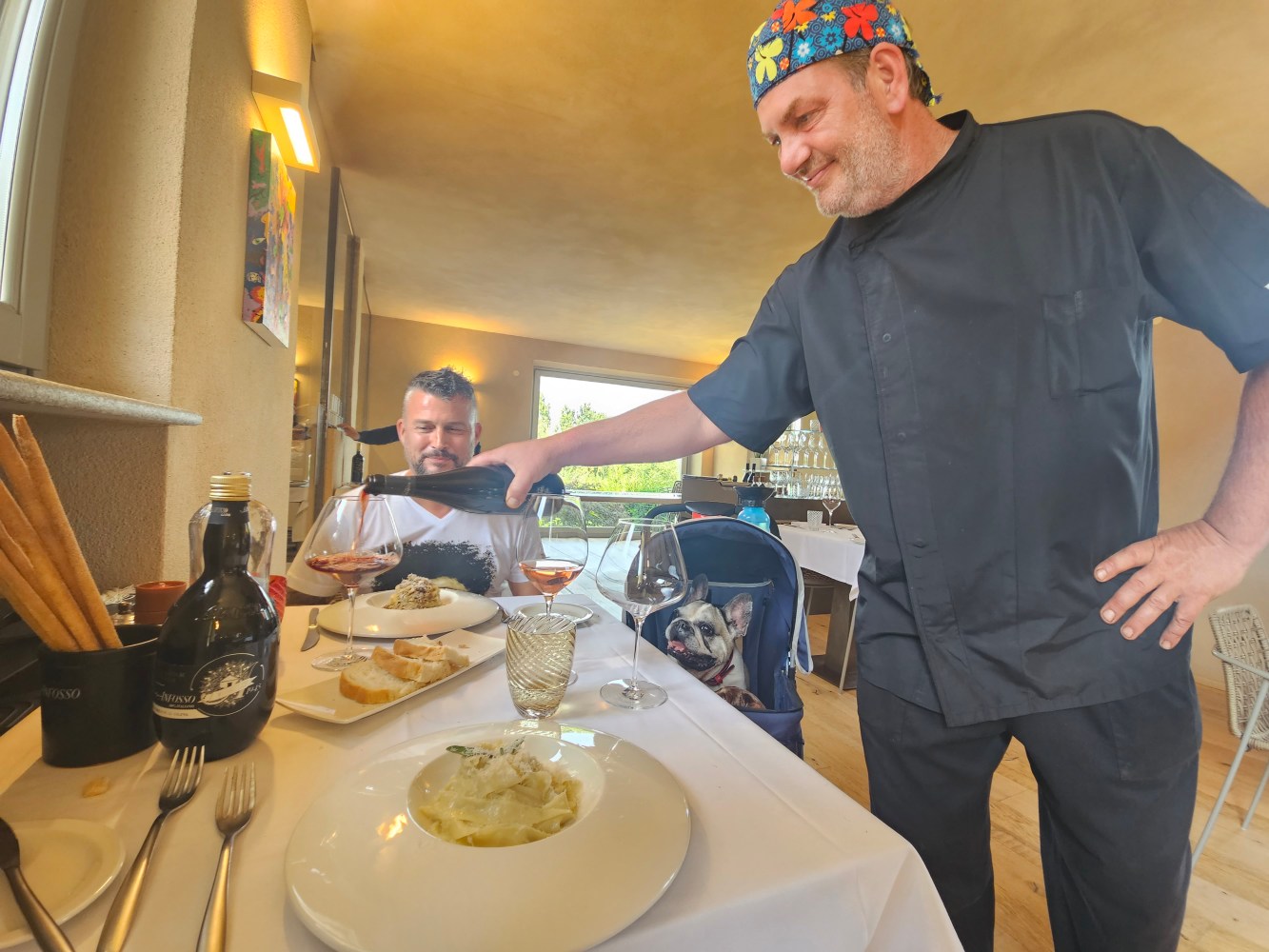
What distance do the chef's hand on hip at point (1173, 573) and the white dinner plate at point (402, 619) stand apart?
38.9 inches

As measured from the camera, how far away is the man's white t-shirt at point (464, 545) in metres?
1.63

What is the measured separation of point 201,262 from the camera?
1081mm

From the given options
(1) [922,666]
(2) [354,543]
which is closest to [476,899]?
→ (2) [354,543]

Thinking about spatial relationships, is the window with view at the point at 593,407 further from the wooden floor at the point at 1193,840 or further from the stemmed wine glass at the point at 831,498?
the wooden floor at the point at 1193,840

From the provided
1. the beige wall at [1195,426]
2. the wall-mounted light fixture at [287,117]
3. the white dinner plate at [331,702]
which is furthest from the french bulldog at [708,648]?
the beige wall at [1195,426]

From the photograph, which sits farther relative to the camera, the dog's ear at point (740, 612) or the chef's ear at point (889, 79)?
the dog's ear at point (740, 612)

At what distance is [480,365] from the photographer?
22.9ft

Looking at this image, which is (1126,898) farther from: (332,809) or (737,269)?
(737,269)

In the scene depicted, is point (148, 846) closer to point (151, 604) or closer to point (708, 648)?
point (151, 604)

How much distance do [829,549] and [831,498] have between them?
3.03ft

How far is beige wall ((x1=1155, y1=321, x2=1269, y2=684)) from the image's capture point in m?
3.33

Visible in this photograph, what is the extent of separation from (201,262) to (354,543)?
2.26 ft

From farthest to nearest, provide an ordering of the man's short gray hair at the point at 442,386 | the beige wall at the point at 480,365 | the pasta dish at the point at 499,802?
the beige wall at the point at 480,365 → the man's short gray hair at the point at 442,386 → the pasta dish at the point at 499,802

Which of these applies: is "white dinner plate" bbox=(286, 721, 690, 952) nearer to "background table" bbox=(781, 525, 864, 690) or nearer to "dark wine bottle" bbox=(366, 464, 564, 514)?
"dark wine bottle" bbox=(366, 464, 564, 514)
